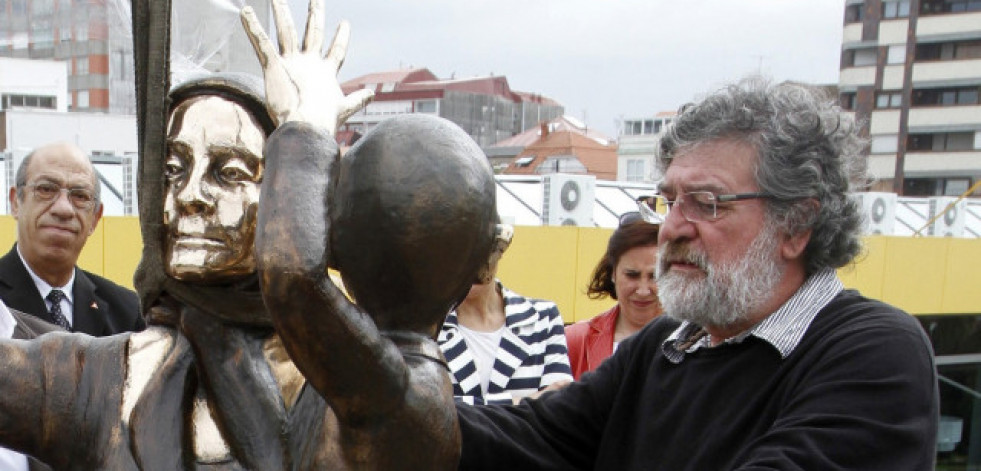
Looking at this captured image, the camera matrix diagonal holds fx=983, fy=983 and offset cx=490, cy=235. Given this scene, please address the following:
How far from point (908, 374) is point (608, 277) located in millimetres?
2156

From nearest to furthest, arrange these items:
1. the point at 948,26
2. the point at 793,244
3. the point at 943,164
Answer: the point at 793,244 → the point at 948,26 → the point at 943,164

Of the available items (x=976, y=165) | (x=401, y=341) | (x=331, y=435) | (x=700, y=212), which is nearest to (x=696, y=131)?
(x=700, y=212)

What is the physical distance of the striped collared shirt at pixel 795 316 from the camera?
6.50 feet

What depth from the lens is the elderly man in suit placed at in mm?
3252

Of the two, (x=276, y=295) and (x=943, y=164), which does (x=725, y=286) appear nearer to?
(x=276, y=295)

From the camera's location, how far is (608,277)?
3.93m

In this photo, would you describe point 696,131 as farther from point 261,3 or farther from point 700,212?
point 261,3

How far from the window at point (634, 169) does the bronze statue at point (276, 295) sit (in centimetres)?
4421

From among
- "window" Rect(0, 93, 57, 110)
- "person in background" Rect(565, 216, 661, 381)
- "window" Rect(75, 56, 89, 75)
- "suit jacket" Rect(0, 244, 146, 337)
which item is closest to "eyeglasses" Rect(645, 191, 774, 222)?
"person in background" Rect(565, 216, 661, 381)

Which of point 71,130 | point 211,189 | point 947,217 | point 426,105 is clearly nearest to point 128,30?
point 211,189

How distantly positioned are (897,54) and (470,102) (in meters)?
18.1

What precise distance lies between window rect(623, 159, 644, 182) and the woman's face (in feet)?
139

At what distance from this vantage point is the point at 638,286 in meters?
3.53

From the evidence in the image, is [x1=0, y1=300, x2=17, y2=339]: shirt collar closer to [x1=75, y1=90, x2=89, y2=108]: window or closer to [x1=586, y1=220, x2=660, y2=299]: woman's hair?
[x1=586, y1=220, x2=660, y2=299]: woman's hair
